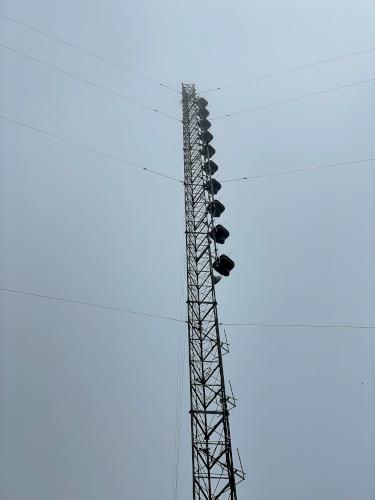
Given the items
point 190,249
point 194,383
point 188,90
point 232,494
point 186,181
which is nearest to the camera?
point 232,494

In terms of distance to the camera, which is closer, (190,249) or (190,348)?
(190,348)

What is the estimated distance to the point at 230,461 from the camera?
12.9 metres

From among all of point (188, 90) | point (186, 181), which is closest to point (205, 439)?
point (186, 181)

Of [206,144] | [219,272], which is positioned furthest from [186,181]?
[219,272]

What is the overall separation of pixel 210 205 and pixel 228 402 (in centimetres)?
856

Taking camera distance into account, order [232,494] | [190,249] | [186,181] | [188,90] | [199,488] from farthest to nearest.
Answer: [188,90], [186,181], [190,249], [199,488], [232,494]

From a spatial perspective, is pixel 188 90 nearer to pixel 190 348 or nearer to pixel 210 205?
pixel 210 205

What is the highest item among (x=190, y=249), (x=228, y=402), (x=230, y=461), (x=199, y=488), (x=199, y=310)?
(x=190, y=249)

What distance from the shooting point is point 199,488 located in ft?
44.9

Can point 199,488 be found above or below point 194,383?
below

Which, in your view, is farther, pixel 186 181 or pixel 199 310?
pixel 186 181

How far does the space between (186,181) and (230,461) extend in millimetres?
12547

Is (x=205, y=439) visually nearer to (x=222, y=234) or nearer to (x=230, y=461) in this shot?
(x=230, y=461)

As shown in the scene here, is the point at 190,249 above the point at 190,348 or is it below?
above
